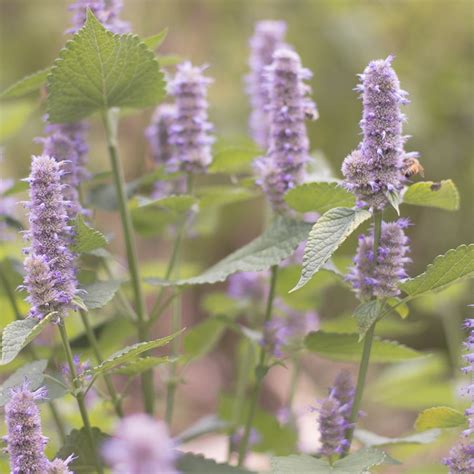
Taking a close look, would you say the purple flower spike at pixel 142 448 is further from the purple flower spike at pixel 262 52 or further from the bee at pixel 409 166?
the purple flower spike at pixel 262 52

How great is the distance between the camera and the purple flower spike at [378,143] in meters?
1.15

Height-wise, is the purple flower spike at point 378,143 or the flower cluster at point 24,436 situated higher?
the purple flower spike at point 378,143

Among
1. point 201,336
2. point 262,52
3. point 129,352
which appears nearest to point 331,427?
point 129,352

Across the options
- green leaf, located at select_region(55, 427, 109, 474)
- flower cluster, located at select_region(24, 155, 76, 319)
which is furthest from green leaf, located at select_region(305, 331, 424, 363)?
flower cluster, located at select_region(24, 155, 76, 319)

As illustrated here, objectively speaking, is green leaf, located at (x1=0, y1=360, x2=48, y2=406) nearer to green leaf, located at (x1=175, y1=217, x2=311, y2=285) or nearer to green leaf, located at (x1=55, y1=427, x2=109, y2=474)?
green leaf, located at (x1=55, y1=427, x2=109, y2=474)

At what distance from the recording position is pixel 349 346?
145 centimetres

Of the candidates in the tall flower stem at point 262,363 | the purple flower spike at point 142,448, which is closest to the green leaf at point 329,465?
the tall flower stem at point 262,363

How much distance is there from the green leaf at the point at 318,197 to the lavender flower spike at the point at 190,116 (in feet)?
0.91

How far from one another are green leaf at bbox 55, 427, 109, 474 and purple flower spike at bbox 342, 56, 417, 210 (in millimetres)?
618

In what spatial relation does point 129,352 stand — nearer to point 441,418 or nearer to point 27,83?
point 441,418

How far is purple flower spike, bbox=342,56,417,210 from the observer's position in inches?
45.3

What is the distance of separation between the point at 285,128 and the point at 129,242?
38 centimetres

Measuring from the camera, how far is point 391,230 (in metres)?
1.23

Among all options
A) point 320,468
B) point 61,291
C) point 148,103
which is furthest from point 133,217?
point 320,468
